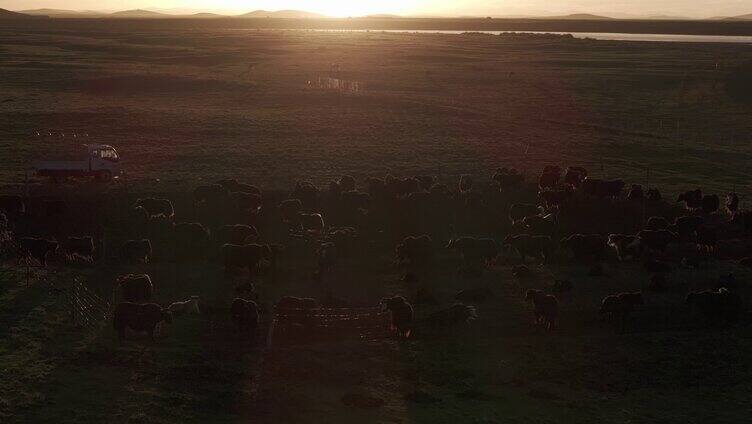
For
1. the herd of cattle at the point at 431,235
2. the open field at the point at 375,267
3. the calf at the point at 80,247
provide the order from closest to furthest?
the open field at the point at 375,267
the herd of cattle at the point at 431,235
the calf at the point at 80,247

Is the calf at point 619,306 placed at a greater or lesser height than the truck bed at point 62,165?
lesser

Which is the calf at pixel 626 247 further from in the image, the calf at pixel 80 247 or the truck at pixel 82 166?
the truck at pixel 82 166

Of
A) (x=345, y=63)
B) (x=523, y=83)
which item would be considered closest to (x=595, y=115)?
(x=523, y=83)

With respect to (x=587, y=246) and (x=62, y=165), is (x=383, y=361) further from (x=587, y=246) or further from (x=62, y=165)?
(x=62, y=165)

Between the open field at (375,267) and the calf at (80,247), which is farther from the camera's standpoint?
the calf at (80,247)

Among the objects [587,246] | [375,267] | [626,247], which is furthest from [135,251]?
[626,247]

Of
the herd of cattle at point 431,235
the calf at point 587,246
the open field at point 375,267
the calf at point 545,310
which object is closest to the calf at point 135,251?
the herd of cattle at point 431,235
